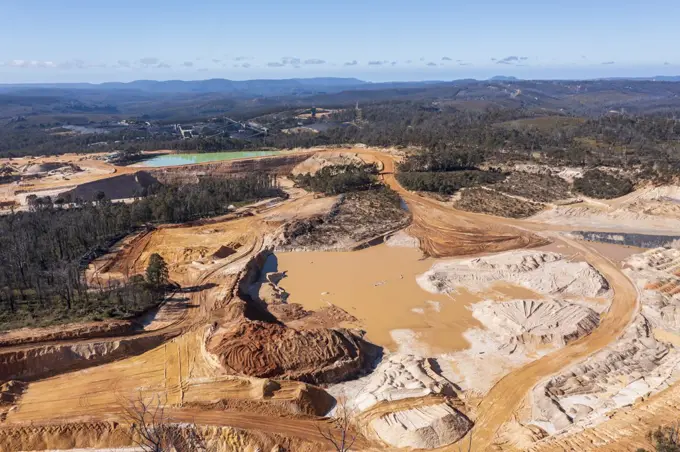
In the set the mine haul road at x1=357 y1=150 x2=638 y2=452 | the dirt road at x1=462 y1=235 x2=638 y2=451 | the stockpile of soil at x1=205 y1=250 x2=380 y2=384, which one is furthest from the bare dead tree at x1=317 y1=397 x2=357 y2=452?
the dirt road at x1=462 y1=235 x2=638 y2=451

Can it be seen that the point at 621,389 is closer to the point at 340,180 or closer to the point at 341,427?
the point at 341,427

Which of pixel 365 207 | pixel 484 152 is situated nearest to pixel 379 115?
pixel 484 152

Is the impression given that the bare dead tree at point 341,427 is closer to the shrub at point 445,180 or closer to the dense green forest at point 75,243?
the dense green forest at point 75,243

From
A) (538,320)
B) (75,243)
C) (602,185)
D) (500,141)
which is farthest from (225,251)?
(500,141)

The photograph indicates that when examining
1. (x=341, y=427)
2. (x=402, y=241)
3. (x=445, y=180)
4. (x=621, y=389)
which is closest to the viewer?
(x=341, y=427)

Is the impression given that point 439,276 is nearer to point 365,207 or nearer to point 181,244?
point 365,207

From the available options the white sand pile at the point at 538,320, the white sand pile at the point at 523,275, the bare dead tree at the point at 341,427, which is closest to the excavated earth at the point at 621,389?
the white sand pile at the point at 538,320
